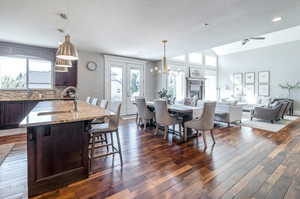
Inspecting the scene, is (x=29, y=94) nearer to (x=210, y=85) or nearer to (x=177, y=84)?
(x=177, y=84)

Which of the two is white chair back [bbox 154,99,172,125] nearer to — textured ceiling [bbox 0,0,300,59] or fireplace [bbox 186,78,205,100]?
textured ceiling [bbox 0,0,300,59]

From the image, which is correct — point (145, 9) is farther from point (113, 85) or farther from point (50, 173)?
point (113, 85)

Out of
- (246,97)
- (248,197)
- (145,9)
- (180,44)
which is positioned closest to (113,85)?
(180,44)

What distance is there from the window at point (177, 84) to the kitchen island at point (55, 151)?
6.31 metres

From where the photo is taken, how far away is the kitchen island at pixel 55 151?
1.75m

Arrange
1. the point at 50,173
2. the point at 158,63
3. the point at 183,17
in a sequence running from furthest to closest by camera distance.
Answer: the point at 158,63, the point at 183,17, the point at 50,173

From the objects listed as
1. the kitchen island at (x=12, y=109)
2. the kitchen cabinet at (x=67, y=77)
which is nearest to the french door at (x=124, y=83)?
the kitchen cabinet at (x=67, y=77)

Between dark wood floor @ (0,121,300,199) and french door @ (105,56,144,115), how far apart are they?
11.2ft

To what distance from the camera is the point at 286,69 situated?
7801 mm

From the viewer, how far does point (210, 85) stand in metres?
10.6

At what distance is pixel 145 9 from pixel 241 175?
305 centimetres

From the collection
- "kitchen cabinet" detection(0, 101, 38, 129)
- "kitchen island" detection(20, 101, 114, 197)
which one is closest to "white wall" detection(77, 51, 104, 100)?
"kitchen cabinet" detection(0, 101, 38, 129)

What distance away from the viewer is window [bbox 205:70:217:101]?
1027 centimetres

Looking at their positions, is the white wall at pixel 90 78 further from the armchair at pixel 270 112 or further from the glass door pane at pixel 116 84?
the armchair at pixel 270 112
